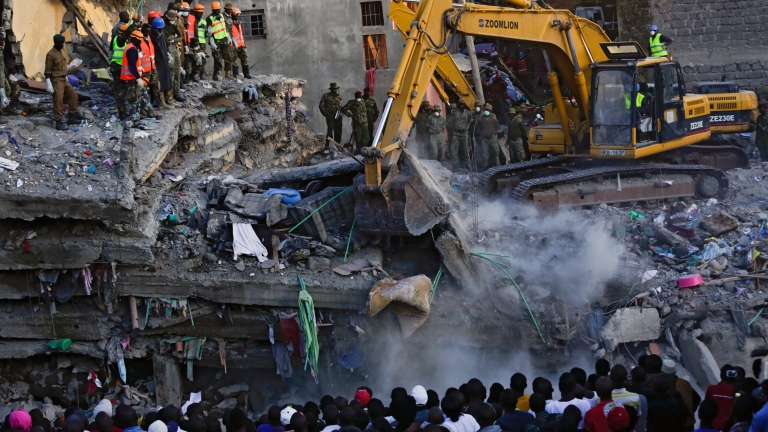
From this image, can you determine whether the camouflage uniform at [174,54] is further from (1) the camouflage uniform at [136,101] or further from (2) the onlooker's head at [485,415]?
(2) the onlooker's head at [485,415]

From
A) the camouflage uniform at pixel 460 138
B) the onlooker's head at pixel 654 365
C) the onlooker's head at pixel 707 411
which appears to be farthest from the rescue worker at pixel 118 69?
the onlooker's head at pixel 707 411

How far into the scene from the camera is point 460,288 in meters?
12.2

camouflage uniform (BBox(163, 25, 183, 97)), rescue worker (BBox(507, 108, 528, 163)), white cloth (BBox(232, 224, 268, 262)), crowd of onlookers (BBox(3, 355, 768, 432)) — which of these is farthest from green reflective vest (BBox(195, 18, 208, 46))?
crowd of onlookers (BBox(3, 355, 768, 432))

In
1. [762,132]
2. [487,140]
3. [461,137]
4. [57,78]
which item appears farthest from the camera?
[461,137]

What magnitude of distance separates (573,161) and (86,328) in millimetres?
8358

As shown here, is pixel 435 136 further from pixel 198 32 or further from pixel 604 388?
pixel 604 388

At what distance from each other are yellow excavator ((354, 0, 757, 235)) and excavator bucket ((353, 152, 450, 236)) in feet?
0.07

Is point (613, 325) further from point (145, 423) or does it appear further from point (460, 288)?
point (145, 423)

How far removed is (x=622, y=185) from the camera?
1505cm

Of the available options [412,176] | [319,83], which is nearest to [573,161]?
[412,176]

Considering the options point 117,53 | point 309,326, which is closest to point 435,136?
point 117,53

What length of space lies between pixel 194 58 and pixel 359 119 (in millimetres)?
4079

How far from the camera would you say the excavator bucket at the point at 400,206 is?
12.1 meters

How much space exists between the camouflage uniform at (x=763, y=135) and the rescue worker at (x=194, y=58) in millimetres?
10678
